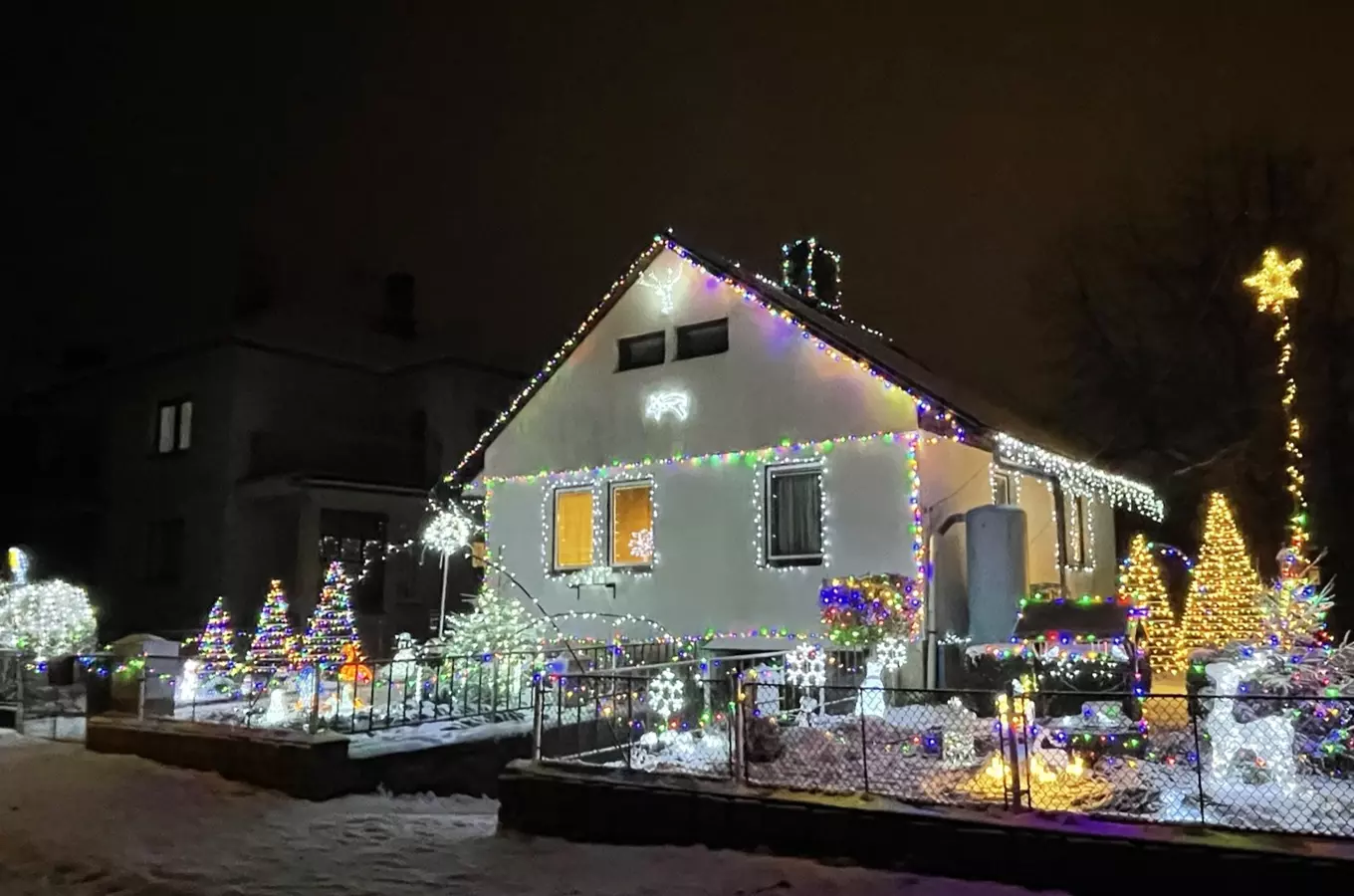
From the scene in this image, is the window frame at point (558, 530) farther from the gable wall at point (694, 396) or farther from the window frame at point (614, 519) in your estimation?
the gable wall at point (694, 396)

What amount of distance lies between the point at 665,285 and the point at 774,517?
4.05 metres

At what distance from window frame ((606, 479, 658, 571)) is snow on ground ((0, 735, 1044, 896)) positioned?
632 centimetres

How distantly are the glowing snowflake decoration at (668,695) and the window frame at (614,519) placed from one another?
17.1 feet

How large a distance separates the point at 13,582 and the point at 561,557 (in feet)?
34.3

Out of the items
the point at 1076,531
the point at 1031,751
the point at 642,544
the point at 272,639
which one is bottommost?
the point at 1031,751

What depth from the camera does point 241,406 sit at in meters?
22.5

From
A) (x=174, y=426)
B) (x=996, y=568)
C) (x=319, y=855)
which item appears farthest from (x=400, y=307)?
(x=319, y=855)

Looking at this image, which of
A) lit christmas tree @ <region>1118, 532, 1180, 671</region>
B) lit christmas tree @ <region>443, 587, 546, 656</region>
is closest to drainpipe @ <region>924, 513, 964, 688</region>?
lit christmas tree @ <region>1118, 532, 1180, 671</region>

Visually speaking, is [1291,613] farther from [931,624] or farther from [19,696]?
[19,696]

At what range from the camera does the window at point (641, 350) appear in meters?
16.1

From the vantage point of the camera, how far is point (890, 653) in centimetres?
1253

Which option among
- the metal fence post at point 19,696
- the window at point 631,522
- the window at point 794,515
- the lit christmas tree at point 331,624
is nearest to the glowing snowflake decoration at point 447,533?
the lit christmas tree at point 331,624

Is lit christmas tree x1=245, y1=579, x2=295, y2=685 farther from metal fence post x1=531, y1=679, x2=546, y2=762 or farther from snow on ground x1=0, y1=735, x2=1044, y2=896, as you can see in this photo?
metal fence post x1=531, y1=679, x2=546, y2=762

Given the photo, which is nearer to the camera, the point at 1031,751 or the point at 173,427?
the point at 1031,751
